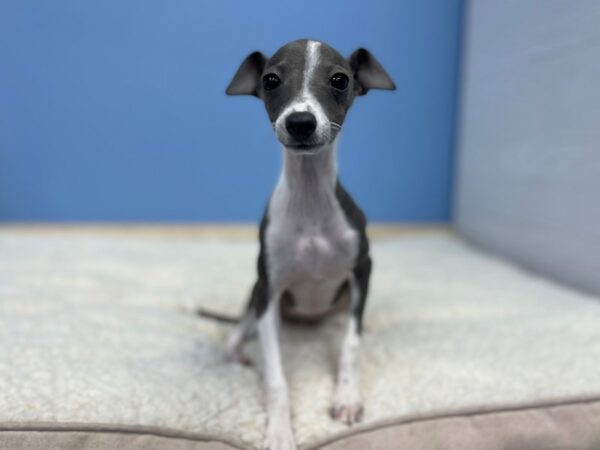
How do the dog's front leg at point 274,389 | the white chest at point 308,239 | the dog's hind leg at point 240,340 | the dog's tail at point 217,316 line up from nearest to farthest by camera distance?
the dog's front leg at point 274,389, the white chest at point 308,239, the dog's hind leg at point 240,340, the dog's tail at point 217,316

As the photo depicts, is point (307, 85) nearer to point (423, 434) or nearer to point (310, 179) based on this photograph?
point (310, 179)

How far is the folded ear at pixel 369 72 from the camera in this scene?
2.98ft

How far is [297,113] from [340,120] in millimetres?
110

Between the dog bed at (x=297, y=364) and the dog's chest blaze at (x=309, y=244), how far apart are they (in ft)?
0.70

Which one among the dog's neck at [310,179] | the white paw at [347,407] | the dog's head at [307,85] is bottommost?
the white paw at [347,407]

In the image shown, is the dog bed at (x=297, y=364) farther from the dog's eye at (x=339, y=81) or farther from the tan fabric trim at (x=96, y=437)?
the dog's eye at (x=339, y=81)

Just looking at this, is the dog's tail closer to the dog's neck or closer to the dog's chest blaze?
the dog's chest blaze

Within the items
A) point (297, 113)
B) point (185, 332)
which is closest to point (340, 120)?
point (297, 113)

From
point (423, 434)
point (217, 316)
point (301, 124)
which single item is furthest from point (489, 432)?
point (217, 316)

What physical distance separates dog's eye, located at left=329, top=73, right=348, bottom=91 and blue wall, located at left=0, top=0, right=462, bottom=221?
3.99ft

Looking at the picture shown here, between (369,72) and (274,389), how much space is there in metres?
0.58

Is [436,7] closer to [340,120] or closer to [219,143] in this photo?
[219,143]

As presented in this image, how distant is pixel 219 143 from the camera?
7.22 feet

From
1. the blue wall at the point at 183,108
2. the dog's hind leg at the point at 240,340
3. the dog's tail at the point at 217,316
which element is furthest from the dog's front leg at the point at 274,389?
the blue wall at the point at 183,108
